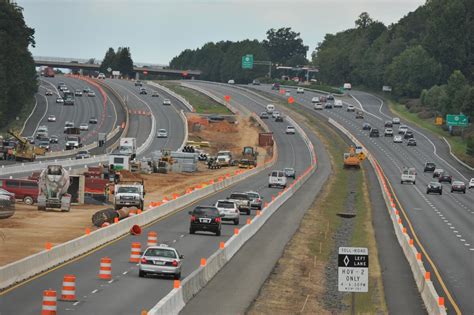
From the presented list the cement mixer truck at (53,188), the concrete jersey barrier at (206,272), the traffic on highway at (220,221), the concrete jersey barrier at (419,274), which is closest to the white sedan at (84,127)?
the traffic on highway at (220,221)

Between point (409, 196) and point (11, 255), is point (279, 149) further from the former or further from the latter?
point (11, 255)

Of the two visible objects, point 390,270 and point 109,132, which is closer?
point 390,270

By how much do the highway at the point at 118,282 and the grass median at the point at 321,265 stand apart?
3.42 meters

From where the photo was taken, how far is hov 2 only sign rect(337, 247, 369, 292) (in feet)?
86.2

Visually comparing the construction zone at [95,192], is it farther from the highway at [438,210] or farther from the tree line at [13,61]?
the tree line at [13,61]

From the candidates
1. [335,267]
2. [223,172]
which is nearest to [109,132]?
[223,172]

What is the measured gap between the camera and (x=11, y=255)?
1858 inches

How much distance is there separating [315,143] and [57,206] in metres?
101

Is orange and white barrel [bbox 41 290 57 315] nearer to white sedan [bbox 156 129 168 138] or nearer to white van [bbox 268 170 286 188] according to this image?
white van [bbox 268 170 286 188]

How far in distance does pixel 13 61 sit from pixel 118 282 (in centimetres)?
12926

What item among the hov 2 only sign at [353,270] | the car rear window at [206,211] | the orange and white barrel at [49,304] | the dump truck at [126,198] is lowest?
the dump truck at [126,198]

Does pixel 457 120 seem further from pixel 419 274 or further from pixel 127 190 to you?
pixel 419 274

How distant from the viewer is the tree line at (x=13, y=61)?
519ft

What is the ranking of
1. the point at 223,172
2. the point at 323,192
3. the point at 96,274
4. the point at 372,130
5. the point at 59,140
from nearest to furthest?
the point at 96,274 < the point at 323,192 < the point at 223,172 < the point at 59,140 < the point at 372,130
